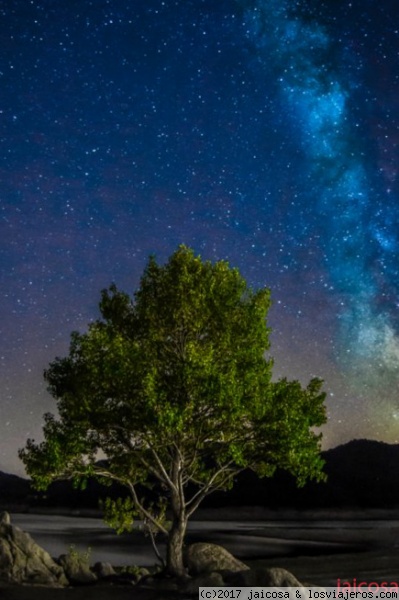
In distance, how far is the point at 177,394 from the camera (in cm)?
3022

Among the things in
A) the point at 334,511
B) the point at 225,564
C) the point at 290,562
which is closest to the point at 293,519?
the point at 334,511

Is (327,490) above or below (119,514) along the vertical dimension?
above

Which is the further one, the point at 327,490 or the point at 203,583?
the point at 327,490

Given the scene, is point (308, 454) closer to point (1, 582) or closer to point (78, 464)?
point (78, 464)

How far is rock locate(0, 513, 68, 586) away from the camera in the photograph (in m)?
31.5

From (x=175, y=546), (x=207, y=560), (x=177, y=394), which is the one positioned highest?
(x=177, y=394)

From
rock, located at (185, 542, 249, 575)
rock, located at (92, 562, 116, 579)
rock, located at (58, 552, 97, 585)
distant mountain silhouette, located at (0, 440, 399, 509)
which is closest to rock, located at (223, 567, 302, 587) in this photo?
rock, located at (185, 542, 249, 575)

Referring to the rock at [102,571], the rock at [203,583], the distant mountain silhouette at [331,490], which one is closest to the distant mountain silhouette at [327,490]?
the distant mountain silhouette at [331,490]

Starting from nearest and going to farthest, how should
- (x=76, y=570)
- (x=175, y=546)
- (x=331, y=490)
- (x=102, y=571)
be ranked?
(x=175, y=546)
(x=76, y=570)
(x=102, y=571)
(x=331, y=490)

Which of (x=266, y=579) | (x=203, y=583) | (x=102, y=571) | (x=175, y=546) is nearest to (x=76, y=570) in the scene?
(x=102, y=571)

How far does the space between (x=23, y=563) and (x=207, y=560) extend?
28.2 ft

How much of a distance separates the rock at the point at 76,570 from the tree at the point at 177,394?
12.8 feet

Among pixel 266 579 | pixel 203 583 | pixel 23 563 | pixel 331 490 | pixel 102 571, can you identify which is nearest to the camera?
pixel 266 579

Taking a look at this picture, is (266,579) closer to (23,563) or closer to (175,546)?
(175,546)
